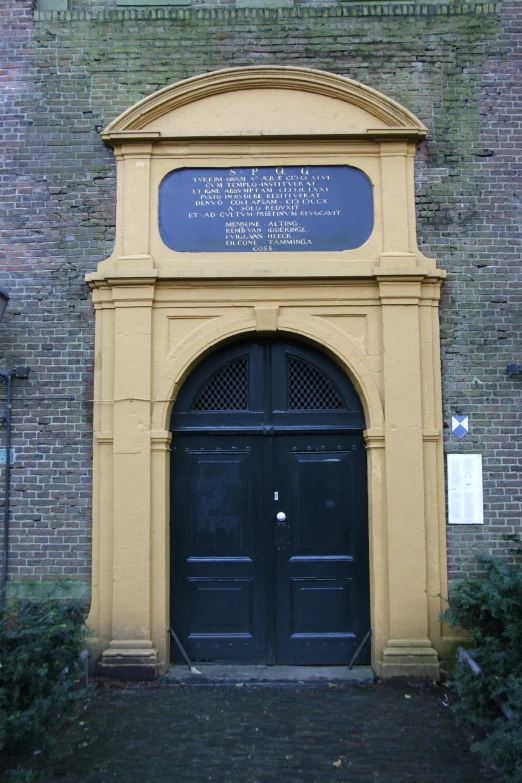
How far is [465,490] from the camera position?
6266mm

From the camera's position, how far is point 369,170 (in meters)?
6.56

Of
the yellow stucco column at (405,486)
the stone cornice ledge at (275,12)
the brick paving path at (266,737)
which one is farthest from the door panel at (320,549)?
Result: the stone cornice ledge at (275,12)

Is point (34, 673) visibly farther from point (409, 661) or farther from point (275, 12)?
point (275, 12)

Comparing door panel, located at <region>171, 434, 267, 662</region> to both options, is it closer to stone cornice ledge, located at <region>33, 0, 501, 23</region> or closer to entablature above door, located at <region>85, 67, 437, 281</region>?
entablature above door, located at <region>85, 67, 437, 281</region>

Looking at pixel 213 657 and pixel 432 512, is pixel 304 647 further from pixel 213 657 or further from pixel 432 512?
pixel 432 512

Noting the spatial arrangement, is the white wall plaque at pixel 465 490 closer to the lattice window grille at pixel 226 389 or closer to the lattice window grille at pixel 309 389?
the lattice window grille at pixel 309 389

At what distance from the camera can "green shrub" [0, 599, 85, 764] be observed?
3.80 metres

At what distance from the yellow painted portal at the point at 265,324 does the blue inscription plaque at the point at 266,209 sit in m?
0.10

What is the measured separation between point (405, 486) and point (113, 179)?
4022 millimetres

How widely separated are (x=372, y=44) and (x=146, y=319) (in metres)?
3.48

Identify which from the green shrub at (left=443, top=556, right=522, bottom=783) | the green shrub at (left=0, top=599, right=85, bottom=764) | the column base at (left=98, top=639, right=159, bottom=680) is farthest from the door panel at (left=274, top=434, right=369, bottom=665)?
the green shrub at (left=0, top=599, right=85, bottom=764)

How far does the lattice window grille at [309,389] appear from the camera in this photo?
6590mm

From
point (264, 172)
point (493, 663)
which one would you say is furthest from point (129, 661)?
point (264, 172)

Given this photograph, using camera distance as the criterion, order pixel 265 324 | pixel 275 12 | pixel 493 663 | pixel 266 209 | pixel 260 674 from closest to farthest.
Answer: pixel 493 663
pixel 260 674
pixel 265 324
pixel 266 209
pixel 275 12
